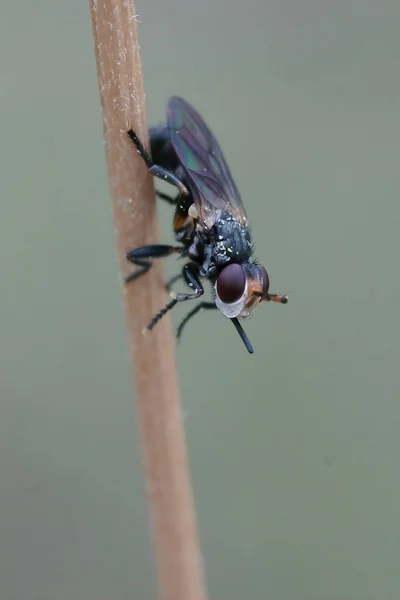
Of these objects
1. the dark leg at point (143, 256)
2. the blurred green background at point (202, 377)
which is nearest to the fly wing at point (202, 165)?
the dark leg at point (143, 256)

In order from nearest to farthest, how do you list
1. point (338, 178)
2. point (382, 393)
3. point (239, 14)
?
point (382, 393) < point (338, 178) < point (239, 14)

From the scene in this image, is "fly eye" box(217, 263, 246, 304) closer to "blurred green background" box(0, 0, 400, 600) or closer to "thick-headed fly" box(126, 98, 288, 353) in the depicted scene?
"thick-headed fly" box(126, 98, 288, 353)

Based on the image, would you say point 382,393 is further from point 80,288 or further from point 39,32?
point 39,32

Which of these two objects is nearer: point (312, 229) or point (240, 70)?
point (312, 229)

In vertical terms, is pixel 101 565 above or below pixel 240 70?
below

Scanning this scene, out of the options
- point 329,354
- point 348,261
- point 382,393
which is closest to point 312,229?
point 348,261

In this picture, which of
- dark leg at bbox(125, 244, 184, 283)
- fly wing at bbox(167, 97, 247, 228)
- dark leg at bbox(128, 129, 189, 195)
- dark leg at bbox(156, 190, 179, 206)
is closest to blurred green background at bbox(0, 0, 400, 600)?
dark leg at bbox(156, 190, 179, 206)

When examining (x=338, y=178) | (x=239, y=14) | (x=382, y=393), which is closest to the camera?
(x=382, y=393)

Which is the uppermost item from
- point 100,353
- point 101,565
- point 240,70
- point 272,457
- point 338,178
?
point 240,70
